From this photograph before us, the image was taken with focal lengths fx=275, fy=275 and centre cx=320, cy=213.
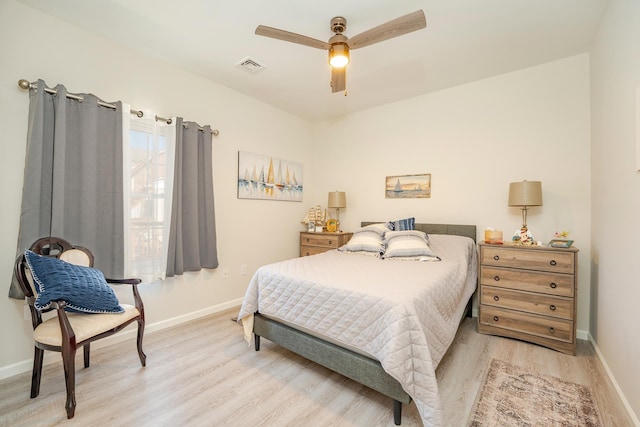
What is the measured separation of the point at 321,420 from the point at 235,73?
3.23m

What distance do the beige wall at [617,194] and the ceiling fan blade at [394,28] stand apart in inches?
46.2

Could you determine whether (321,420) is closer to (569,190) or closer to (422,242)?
(422,242)

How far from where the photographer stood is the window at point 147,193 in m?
2.51

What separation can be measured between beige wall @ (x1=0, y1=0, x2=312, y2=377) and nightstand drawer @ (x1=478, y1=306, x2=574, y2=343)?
269 centimetres

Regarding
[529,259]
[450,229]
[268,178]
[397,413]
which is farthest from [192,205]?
[529,259]

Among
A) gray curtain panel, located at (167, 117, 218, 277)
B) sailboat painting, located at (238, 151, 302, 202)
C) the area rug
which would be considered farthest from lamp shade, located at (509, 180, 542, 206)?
gray curtain panel, located at (167, 117, 218, 277)

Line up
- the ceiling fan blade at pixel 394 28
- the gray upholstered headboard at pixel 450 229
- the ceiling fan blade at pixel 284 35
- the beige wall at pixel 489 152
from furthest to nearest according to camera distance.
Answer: the gray upholstered headboard at pixel 450 229 → the beige wall at pixel 489 152 → the ceiling fan blade at pixel 284 35 → the ceiling fan blade at pixel 394 28

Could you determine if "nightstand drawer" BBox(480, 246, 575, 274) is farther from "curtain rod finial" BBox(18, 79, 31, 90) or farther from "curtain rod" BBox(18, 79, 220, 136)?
"curtain rod finial" BBox(18, 79, 31, 90)

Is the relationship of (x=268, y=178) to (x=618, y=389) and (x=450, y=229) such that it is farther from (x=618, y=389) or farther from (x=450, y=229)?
(x=618, y=389)

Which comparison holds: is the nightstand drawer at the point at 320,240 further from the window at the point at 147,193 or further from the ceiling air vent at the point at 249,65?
the ceiling air vent at the point at 249,65

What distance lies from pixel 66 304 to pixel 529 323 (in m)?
3.51

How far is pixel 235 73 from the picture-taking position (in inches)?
119

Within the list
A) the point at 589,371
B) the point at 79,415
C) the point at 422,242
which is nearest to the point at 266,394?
the point at 79,415

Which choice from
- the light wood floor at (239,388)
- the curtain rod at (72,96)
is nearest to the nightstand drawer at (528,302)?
the light wood floor at (239,388)
